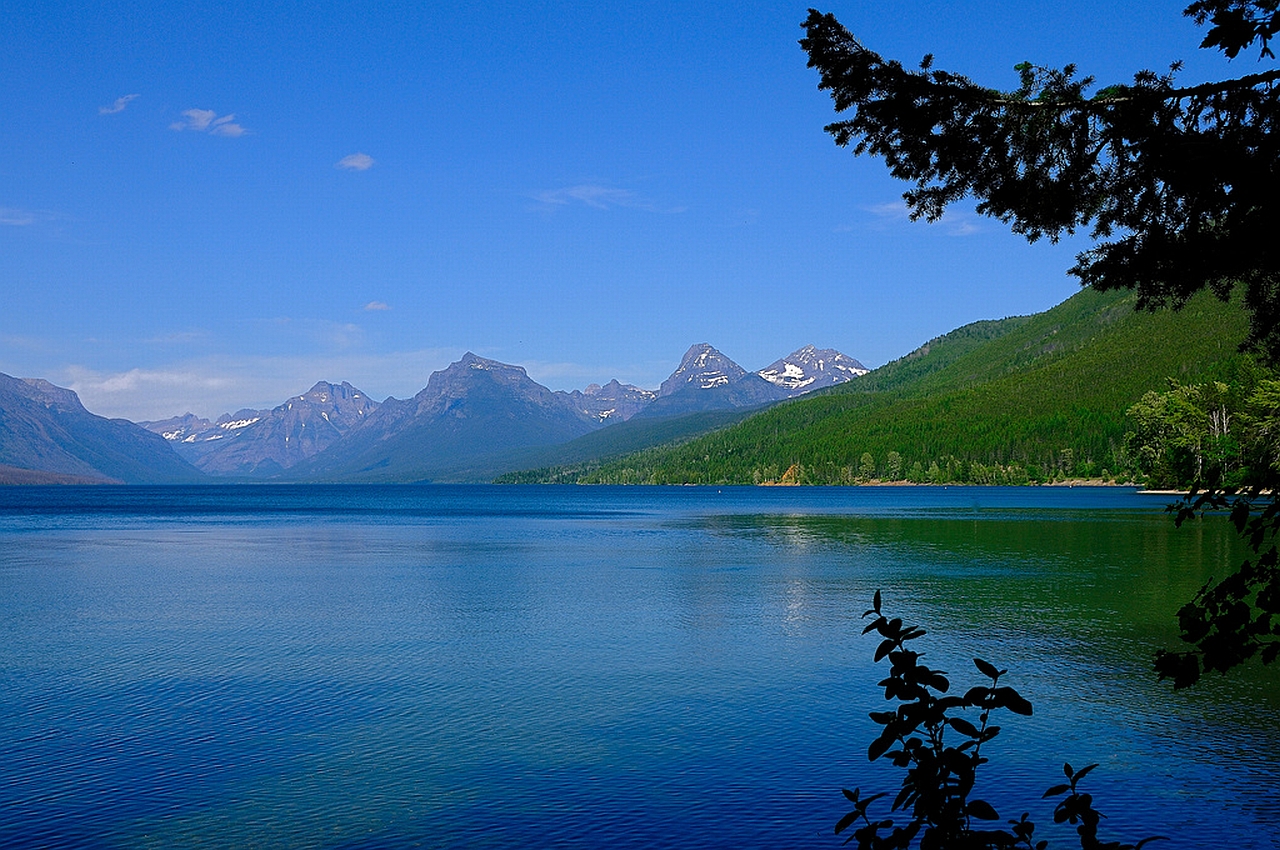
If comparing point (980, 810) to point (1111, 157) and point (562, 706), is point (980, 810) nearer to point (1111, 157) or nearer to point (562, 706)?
point (1111, 157)

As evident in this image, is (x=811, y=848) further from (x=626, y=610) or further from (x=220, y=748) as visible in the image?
(x=626, y=610)

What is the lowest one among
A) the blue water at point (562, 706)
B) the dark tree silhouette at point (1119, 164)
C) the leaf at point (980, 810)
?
the blue water at point (562, 706)

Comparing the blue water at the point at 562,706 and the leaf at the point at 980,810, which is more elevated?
the leaf at the point at 980,810

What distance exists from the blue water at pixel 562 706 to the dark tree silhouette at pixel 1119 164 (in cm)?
1051

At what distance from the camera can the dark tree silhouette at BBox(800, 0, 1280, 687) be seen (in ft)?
31.3

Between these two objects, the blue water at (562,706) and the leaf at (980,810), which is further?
the blue water at (562,706)

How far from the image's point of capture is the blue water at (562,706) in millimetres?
17797

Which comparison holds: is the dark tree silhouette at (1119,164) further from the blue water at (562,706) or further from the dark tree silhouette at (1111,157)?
the blue water at (562,706)

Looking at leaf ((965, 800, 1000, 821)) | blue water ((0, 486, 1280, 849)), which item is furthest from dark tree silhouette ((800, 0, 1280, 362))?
blue water ((0, 486, 1280, 849))

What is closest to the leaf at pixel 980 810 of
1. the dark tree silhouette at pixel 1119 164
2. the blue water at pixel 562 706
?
the dark tree silhouette at pixel 1119 164

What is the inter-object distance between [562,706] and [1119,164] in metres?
20.3

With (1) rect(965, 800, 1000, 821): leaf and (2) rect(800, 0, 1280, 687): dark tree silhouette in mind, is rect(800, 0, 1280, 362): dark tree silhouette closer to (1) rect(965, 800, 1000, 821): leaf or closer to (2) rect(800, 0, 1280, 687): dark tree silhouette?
(2) rect(800, 0, 1280, 687): dark tree silhouette

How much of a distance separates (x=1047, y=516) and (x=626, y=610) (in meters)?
93.7

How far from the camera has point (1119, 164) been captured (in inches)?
417
